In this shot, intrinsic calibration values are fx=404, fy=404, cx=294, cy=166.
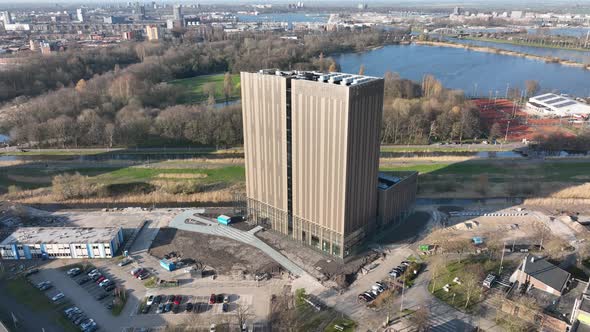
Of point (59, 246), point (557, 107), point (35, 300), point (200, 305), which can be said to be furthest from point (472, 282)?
point (557, 107)

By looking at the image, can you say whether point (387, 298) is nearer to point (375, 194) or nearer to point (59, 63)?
point (375, 194)

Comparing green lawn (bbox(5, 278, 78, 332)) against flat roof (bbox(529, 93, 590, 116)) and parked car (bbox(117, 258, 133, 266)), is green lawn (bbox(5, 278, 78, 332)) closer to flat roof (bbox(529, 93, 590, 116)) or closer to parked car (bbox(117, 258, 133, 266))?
parked car (bbox(117, 258, 133, 266))

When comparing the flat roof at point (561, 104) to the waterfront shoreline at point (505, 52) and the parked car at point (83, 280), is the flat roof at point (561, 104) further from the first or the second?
the parked car at point (83, 280)

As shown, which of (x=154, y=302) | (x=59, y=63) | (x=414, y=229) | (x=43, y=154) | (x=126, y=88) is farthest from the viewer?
(x=59, y=63)

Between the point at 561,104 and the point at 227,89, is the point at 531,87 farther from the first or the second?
the point at 227,89

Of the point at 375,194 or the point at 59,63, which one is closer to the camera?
the point at 375,194

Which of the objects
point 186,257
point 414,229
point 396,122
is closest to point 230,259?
point 186,257

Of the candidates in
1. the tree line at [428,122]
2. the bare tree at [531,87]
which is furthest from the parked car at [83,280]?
the bare tree at [531,87]
